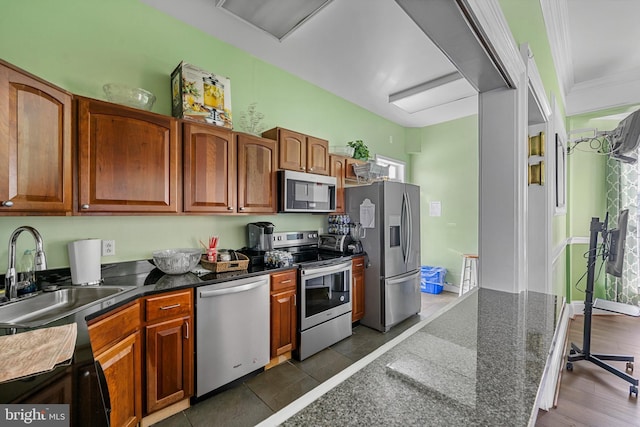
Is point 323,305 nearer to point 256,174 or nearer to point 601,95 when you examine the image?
point 256,174

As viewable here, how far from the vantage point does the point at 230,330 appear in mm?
1996

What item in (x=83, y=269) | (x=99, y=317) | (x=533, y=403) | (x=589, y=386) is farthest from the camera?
(x=589, y=386)

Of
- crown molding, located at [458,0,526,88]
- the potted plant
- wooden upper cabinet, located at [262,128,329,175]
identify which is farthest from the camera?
the potted plant

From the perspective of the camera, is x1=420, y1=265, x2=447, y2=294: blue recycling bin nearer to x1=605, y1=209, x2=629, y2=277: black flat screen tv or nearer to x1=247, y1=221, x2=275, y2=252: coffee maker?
x1=605, y1=209, x2=629, y2=277: black flat screen tv

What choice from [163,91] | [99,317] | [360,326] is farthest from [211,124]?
[360,326]

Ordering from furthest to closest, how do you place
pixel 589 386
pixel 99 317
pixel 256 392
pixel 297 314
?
pixel 297 314 < pixel 589 386 < pixel 256 392 < pixel 99 317

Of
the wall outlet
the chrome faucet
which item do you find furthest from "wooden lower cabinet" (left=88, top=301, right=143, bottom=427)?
the wall outlet

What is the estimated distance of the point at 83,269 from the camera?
66.9 inches

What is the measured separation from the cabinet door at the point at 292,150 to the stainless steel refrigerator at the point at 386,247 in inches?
33.1

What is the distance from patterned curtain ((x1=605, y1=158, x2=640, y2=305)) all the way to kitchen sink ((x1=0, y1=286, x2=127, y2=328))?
5.63 metres

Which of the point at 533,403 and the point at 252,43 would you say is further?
the point at 252,43

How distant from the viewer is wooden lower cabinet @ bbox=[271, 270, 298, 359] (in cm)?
230

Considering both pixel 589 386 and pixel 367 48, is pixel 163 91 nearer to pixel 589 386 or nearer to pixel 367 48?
pixel 367 48

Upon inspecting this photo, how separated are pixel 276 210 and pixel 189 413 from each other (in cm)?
170
